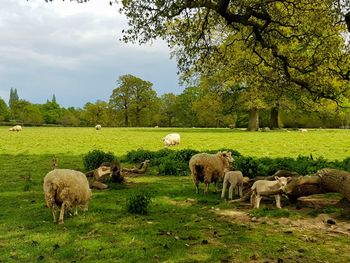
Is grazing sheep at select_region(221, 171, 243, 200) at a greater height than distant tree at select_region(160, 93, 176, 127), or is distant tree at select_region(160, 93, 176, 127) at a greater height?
distant tree at select_region(160, 93, 176, 127)

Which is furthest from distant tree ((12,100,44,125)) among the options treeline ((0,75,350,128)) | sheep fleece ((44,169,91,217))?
sheep fleece ((44,169,91,217))

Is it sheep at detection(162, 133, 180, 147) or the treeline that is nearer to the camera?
sheep at detection(162, 133, 180, 147)

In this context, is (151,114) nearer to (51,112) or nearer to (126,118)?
(126,118)

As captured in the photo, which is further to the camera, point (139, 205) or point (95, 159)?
point (95, 159)

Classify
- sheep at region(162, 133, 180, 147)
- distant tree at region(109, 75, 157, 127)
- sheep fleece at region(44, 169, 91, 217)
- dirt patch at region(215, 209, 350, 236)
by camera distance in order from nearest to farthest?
1. dirt patch at region(215, 209, 350, 236)
2. sheep fleece at region(44, 169, 91, 217)
3. sheep at region(162, 133, 180, 147)
4. distant tree at region(109, 75, 157, 127)

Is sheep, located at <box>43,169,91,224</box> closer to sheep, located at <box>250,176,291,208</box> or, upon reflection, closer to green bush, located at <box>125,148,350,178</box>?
sheep, located at <box>250,176,291,208</box>

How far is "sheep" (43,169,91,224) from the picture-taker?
1027 centimetres

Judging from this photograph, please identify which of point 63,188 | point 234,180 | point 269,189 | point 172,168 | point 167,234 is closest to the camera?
point 167,234

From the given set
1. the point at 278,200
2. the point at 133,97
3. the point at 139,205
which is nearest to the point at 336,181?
the point at 278,200

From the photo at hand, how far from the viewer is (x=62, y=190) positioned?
10.3 m

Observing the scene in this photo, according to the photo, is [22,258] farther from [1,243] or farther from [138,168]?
[138,168]

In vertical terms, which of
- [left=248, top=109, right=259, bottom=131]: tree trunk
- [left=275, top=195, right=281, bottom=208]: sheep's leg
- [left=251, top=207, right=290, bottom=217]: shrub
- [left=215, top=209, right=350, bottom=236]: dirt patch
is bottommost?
[left=215, top=209, right=350, bottom=236]: dirt patch

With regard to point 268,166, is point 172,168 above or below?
below

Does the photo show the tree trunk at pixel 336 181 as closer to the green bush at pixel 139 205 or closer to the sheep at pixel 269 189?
the sheep at pixel 269 189
